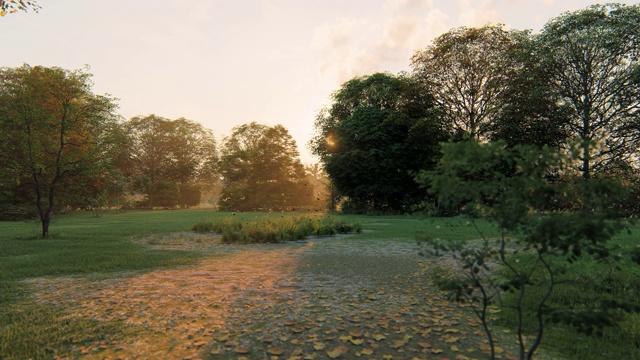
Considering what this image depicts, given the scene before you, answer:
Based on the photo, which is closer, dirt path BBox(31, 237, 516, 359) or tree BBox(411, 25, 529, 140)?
dirt path BBox(31, 237, 516, 359)

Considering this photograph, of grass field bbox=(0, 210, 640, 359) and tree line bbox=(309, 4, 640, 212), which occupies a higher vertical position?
tree line bbox=(309, 4, 640, 212)

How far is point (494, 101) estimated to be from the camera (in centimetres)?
2988

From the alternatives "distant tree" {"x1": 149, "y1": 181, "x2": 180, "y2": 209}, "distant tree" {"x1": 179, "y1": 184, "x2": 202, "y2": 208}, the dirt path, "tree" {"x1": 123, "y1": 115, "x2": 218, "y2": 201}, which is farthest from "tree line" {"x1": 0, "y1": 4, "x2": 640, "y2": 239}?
"tree" {"x1": 123, "y1": 115, "x2": 218, "y2": 201}

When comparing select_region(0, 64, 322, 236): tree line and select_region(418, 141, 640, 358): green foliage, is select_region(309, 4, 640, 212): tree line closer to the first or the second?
select_region(0, 64, 322, 236): tree line

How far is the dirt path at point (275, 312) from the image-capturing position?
4078 mm

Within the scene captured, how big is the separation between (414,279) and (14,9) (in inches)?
504

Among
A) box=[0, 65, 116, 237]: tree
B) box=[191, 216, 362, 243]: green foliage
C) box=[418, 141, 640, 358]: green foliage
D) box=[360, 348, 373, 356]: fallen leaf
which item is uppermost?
box=[0, 65, 116, 237]: tree

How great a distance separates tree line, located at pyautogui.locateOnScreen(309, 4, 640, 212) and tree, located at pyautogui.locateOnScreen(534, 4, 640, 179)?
64 millimetres

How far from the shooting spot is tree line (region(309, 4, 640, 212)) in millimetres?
25188

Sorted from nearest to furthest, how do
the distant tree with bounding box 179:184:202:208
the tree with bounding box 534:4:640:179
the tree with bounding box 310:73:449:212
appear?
the tree with bounding box 534:4:640:179 < the tree with bounding box 310:73:449:212 < the distant tree with bounding box 179:184:202:208

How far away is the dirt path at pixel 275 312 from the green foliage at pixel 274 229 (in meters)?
4.85

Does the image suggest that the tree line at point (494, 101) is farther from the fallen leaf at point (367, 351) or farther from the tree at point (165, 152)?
the tree at point (165, 152)

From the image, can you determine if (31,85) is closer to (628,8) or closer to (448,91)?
(448,91)

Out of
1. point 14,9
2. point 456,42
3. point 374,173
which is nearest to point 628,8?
point 456,42
